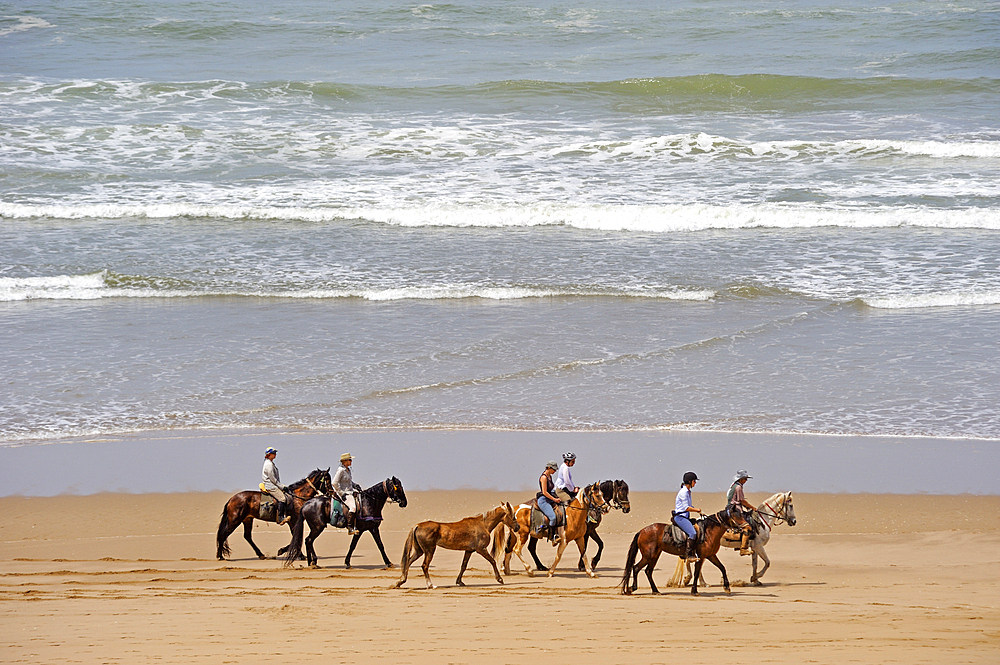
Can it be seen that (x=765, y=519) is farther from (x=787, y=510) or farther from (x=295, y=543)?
(x=295, y=543)

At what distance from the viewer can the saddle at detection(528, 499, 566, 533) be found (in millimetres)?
10984

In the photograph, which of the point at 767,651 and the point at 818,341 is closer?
the point at 767,651

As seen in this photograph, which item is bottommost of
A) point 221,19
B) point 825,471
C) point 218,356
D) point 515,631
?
point 515,631

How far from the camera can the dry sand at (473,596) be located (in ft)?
26.7

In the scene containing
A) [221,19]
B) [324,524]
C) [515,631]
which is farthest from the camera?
[221,19]

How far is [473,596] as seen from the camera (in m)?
9.91

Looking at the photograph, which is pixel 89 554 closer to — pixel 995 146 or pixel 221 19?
pixel 995 146

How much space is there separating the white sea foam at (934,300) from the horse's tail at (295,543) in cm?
1279

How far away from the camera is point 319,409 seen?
49.5 feet

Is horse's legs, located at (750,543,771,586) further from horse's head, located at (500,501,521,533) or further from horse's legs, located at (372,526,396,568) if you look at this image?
horse's legs, located at (372,526,396,568)

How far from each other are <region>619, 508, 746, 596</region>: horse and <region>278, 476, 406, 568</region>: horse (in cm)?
259

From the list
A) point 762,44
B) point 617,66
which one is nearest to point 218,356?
point 617,66

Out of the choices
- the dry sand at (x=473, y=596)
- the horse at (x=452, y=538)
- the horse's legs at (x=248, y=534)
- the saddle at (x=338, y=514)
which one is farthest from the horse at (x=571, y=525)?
the horse's legs at (x=248, y=534)

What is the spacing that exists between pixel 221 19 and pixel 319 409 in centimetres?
3580
